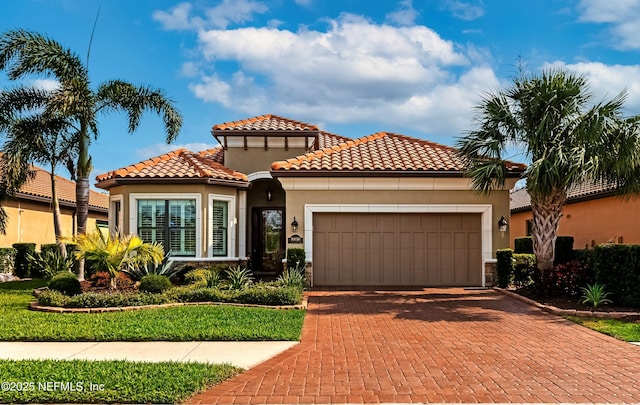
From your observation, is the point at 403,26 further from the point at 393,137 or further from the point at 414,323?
the point at 414,323

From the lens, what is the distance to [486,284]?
15.8 metres

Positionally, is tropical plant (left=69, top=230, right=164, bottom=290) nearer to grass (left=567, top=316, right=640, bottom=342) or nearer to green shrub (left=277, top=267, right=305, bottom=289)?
green shrub (left=277, top=267, right=305, bottom=289)

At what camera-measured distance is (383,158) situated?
16.7m

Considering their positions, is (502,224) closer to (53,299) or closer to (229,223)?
(229,223)

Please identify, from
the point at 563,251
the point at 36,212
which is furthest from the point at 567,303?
the point at 36,212

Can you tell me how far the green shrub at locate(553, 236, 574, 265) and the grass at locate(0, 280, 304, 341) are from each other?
786 cm

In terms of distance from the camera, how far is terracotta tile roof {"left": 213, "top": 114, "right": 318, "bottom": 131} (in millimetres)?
18703

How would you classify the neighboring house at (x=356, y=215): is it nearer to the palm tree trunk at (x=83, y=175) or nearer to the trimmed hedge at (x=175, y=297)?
the palm tree trunk at (x=83, y=175)

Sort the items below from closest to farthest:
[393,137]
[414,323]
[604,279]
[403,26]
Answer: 1. [414,323]
2. [604,279]
3. [403,26]
4. [393,137]

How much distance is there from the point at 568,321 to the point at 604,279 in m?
2.05

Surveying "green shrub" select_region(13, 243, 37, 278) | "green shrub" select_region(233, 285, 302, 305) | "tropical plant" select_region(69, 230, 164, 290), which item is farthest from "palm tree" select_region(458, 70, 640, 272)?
"green shrub" select_region(13, 243, 37, 278)

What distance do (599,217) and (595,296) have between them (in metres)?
9.14

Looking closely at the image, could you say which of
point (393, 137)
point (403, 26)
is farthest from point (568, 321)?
point (393, 137)

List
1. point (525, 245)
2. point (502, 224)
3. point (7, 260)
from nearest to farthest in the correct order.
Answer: point (502, 224) → point (525, 245) → point (7, 260)
